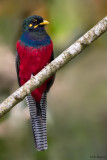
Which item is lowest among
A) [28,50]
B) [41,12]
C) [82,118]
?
[82,118]

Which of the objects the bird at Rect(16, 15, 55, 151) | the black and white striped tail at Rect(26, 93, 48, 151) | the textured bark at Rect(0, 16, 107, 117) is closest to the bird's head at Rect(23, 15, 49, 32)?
the bird at Rect(16, 15, 55, 151)

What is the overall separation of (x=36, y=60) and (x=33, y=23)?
1.40ft

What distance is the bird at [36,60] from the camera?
470cm

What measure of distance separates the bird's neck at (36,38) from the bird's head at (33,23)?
4 centimetres

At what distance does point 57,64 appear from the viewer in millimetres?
3822

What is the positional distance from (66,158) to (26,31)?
1.41m

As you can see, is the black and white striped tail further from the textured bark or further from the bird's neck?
the textured bark

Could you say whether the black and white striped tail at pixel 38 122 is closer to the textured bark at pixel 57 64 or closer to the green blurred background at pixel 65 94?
the green blurred background at pixel 65 94

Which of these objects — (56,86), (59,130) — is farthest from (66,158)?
(56,86)

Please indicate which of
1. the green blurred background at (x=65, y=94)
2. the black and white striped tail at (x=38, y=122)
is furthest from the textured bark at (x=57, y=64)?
the black and white striped tail at (x=38, y=122)

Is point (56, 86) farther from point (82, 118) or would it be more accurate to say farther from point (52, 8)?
point (52, 8)

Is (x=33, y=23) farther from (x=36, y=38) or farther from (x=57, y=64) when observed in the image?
(x=57, y=64)

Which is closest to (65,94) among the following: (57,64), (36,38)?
(36,38)

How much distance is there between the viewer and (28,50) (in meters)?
4.70
